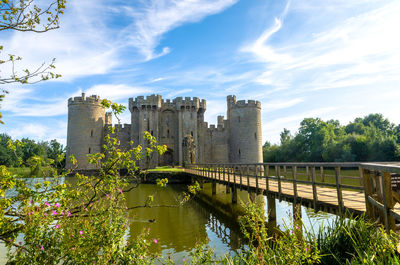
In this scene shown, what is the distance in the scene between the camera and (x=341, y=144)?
117ft

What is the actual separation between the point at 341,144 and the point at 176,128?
76.7 feet

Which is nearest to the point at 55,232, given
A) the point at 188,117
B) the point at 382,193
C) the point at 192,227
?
the point at 382,193

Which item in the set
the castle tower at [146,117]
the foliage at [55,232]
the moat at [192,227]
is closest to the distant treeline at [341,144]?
the castle tower at [146,117]

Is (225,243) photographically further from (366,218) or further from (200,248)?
(200,248)

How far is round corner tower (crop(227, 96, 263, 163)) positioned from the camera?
32.3 m

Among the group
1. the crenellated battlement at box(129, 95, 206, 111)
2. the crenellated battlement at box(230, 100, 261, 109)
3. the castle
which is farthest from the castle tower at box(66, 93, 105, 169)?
the crenellated battlement at box(230, 100, 261, 109)

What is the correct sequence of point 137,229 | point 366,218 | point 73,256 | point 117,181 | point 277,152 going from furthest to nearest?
point 277,152 < point 137,229 < point 366,218 < point 117,181 < point 73,256

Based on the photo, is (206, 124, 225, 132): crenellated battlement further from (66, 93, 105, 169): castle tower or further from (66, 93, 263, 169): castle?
(66, 93, 105, 169): castle tower

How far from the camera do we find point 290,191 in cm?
719

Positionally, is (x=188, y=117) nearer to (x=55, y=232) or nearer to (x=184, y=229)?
(x=184, y=229)

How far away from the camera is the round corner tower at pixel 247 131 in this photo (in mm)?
32312

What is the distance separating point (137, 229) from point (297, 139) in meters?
42.6

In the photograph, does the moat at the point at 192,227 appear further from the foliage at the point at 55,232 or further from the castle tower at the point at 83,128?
the castle tower at the point at 83,128

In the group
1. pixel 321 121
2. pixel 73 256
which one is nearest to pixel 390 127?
pixel 321 121
